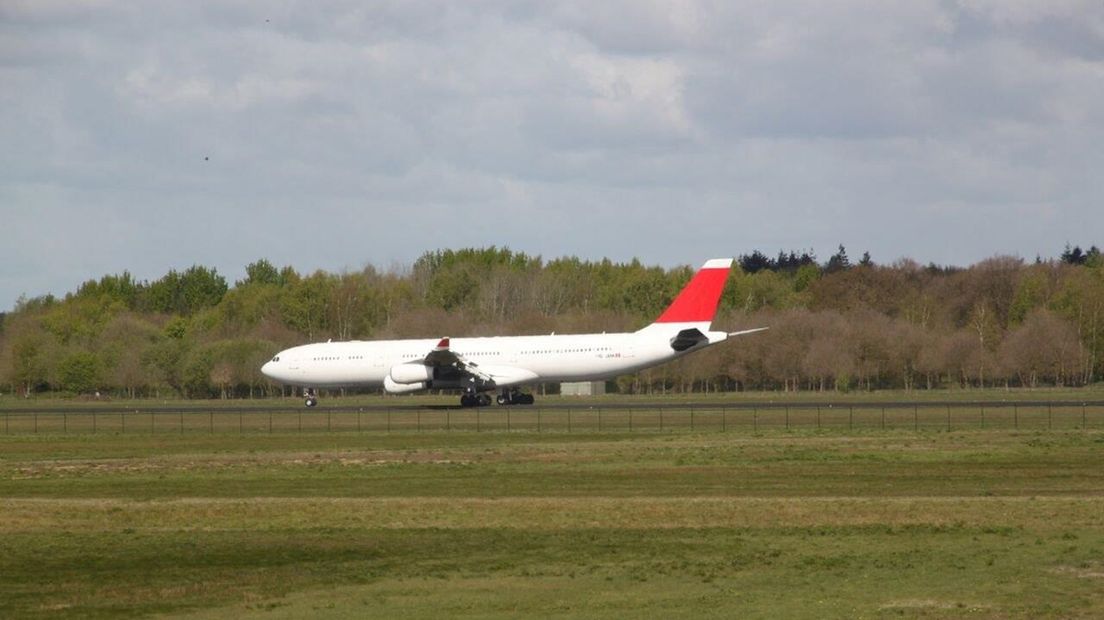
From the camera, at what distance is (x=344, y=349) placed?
83.5 meters

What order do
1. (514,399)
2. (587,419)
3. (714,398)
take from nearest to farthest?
(587,419) → (514,399) → (714,398)

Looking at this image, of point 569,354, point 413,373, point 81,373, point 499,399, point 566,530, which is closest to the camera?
point 566,530

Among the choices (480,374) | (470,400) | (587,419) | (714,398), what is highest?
(480,374)

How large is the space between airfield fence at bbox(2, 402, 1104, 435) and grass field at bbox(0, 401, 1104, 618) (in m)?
9.18

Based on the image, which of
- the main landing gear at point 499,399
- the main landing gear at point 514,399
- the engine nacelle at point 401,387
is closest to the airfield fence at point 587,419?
the main landing gear at point 499,399

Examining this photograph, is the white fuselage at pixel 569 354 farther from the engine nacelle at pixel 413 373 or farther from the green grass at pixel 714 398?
the green grass at pixel 714 398

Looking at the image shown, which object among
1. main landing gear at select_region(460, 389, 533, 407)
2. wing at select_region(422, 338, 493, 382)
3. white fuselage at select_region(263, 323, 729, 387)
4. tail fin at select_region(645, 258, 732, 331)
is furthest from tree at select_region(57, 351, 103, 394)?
tail fin at select_region(645, 258, 732, 331)

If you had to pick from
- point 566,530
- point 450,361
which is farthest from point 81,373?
point 566,530

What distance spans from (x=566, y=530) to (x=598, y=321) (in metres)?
92.0

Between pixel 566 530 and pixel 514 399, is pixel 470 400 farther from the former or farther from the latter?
pixel 566 530

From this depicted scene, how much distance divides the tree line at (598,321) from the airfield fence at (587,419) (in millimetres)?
30189

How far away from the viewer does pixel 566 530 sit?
31.6m

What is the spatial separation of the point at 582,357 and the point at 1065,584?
54.4m

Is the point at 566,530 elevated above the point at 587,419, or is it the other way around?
the point at 587,419
